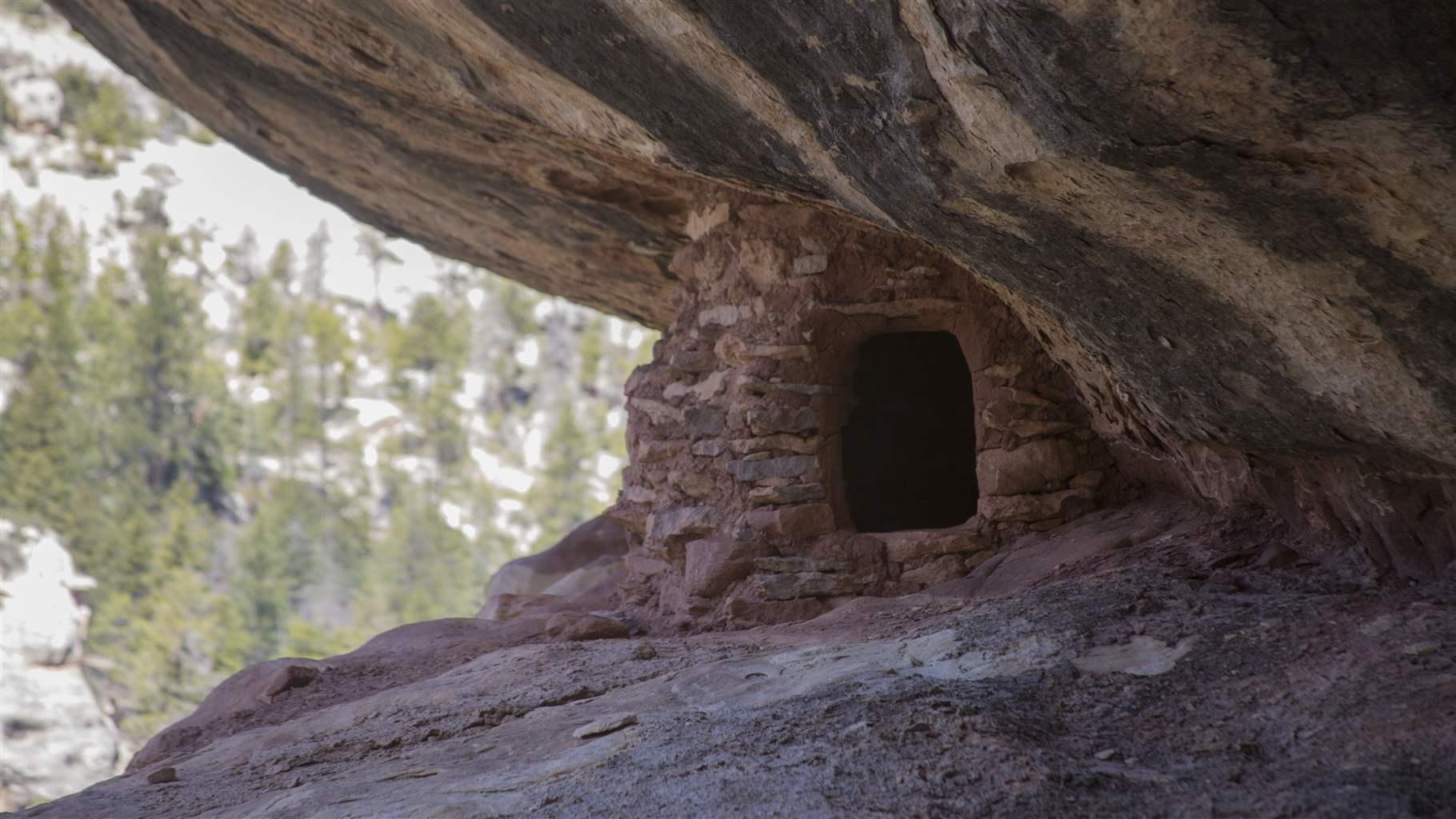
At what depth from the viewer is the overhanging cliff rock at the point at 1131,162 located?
91.6 inches

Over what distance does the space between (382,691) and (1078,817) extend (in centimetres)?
329

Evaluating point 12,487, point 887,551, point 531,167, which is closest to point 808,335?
point 887,551

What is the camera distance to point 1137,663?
120 inches

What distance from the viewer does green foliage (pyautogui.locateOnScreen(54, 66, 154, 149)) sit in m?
42.4

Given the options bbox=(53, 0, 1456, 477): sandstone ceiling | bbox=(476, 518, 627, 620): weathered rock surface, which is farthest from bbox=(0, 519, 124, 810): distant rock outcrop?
bbox=(53, 0, 1456, 477): sandstone ceiling

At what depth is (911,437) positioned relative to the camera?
8117 millimetres

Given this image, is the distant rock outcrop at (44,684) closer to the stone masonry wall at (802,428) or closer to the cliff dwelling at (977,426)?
the cliff dwelling at (977,426)

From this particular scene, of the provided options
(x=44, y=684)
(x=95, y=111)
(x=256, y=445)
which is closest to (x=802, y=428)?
(x=44, y=684)

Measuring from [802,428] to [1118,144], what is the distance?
3.05m

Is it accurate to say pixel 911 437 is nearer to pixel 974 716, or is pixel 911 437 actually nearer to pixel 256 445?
pixel 974 716

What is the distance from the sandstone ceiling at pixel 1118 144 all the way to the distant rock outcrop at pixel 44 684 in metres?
21.4

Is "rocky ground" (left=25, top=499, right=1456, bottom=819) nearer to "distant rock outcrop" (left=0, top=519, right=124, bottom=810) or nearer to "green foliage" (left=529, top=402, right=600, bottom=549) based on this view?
"distant rock outcrop" (left=0, top=519, right=124, bottom=810)

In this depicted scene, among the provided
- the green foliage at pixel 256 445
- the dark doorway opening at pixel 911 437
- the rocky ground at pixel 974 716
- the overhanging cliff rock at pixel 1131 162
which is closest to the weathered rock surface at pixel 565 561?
the dark doorway opening at pixel 911 437

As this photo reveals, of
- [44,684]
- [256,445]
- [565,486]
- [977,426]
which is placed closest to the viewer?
[977,426]
